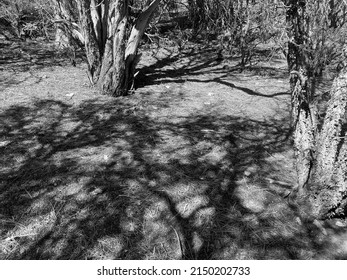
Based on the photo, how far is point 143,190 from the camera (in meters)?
2.59

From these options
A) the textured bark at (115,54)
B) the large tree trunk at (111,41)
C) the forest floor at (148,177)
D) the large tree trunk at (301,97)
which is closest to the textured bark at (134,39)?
the large tree trunk at (111,41)

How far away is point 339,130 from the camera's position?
2.35 metres

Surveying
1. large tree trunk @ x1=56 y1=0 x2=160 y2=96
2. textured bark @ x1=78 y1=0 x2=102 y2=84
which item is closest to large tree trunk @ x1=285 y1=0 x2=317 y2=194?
large tree trunk @ x1=56 y1=0 x2=160 y2=96

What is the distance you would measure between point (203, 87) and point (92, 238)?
141 inches

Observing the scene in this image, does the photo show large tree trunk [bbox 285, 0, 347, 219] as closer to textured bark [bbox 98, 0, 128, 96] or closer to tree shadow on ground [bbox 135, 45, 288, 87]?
textured bark [bbox 98, 0, 128, 96]

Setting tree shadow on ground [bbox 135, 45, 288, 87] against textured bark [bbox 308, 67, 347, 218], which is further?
tree shadow on ground [bbox 135, 45, 288, 87]

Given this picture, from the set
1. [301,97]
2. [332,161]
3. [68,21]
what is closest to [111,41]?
[68,21]

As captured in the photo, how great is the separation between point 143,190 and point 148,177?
0.60ft

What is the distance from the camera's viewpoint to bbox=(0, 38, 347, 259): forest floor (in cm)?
215

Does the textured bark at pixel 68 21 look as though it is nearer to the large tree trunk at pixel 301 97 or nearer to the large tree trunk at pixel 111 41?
the large tree trunk at pixel 111 41

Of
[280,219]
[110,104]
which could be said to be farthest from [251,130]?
[110,104]

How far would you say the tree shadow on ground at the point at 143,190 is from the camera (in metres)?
2.12

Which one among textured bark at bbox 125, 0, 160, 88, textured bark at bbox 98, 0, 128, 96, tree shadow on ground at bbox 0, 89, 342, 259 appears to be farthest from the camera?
textured bark at bbox 125, 0, 160, 88
